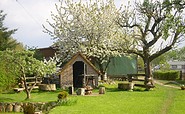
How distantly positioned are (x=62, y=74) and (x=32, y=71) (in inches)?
249

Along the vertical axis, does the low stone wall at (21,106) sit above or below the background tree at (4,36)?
below

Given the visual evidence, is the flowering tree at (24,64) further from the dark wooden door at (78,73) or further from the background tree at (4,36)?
the background tree at (4,36)

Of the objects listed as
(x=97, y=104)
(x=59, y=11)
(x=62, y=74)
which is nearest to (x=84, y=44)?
(x=59, y=11)

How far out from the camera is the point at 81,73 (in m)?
31.5

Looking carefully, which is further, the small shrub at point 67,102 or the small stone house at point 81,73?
the small stone house at point 81,73

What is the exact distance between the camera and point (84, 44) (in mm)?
36375

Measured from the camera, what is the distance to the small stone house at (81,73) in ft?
95.6

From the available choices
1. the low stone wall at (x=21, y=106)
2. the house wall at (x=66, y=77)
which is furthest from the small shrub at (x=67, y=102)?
the house wall at (x=66, y=77)

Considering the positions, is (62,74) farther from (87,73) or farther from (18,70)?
(18,70)

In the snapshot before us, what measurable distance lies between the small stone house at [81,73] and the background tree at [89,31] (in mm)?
4554

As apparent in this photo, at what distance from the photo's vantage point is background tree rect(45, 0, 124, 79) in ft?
116

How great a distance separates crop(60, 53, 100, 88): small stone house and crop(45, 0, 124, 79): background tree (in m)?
4.55

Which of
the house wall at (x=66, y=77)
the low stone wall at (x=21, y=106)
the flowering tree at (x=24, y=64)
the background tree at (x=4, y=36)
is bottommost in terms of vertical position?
the low stone wall at (x=21, y=106)

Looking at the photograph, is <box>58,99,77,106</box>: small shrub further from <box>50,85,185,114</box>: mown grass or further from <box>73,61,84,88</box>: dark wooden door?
<box>73,61,84,88</box>: dark wooden door
